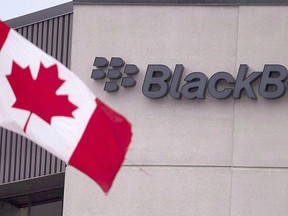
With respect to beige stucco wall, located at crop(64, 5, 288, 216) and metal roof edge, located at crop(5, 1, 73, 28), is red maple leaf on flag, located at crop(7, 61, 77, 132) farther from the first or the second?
metal roof edge, located at crop(5, 1, 73, 28)

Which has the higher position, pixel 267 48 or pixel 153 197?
pixel 267 48

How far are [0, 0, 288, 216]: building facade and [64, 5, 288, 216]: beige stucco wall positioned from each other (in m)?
0.02

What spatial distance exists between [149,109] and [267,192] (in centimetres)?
234

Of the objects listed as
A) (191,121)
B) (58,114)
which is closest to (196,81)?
(191,121)

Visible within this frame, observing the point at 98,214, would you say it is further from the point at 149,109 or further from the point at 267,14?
the point at 267,14

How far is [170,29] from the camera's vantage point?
2212 centimetres

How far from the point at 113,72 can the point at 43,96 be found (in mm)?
11233

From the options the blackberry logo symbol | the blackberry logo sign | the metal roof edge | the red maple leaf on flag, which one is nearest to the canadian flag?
the red maple leaf on flag

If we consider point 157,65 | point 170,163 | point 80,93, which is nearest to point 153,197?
point 170,163

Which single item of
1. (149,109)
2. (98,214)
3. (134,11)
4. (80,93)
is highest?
A: (134,11)

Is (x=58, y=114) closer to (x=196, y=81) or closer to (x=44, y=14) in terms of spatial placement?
(x=196, y=81)

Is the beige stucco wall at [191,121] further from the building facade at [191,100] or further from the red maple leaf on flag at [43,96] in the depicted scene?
the red maple leaf on flag at [43,96]

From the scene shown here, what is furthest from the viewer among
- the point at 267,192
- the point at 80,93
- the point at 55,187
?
the point at 55,187

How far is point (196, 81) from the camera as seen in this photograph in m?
22.0
